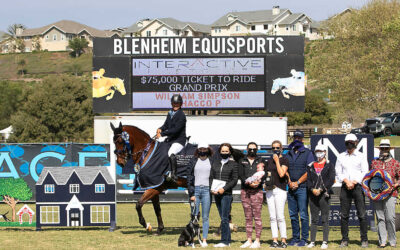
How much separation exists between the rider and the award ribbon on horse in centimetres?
421

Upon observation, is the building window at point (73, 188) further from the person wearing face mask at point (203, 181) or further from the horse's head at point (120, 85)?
the horse's head at point (120, 85)

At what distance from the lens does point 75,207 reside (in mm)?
15945

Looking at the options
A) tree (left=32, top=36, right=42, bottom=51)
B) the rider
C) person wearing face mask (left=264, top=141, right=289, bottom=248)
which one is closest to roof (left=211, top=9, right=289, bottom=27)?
tree (left=32, top=36, right=42, bottom=51)

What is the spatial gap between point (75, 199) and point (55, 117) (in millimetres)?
52963

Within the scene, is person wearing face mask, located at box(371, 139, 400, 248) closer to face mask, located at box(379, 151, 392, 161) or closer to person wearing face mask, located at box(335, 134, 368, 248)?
face mask, located at box(379, 151, 392, 161)

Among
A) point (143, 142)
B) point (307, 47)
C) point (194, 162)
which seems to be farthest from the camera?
point (307, 47)

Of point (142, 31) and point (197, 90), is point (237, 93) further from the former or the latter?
point (142, 31)

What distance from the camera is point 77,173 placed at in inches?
640

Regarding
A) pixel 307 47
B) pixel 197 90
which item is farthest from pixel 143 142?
pixel 307 47

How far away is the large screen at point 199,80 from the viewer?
3023 cm

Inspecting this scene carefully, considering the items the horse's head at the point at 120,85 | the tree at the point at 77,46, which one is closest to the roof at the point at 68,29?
the tree at the point at 77,46

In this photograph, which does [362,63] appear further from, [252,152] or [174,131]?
[252,152]

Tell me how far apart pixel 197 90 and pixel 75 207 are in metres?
15.2

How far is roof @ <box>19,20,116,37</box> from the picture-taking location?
188m
